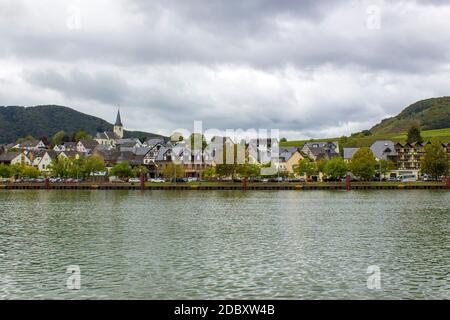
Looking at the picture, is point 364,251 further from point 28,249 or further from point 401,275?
point 28,249

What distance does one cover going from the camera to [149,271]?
31.1 metres

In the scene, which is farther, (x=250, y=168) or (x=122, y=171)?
(x=122, y=171)

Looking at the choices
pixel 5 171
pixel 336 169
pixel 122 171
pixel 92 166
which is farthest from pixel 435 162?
pixel 5 171

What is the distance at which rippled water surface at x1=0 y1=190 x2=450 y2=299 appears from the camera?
26859mm

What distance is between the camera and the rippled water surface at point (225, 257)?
26.9m

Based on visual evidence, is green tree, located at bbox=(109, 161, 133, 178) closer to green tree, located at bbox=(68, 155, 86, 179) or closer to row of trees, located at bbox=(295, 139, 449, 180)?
green tree, located at bbox=(68, 155, 86, 179)

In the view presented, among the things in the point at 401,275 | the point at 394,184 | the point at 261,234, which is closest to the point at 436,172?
the point at 394,184

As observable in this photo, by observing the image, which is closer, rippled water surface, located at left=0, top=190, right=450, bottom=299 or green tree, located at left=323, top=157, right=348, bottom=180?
rippled water surface, located at left=0, top=190, right=450, bottom=299

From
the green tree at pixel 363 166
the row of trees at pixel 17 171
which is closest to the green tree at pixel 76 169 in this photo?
the row of trees at pixel 17 171

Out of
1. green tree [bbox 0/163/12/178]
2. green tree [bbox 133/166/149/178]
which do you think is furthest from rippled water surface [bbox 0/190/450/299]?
green tree [bbox 0/163/12/178]

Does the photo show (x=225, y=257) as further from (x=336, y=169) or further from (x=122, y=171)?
(x=122, y=171)

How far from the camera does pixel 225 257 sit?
35.7m

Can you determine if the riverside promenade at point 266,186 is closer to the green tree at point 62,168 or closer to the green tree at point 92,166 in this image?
the green tree at point 92,166
